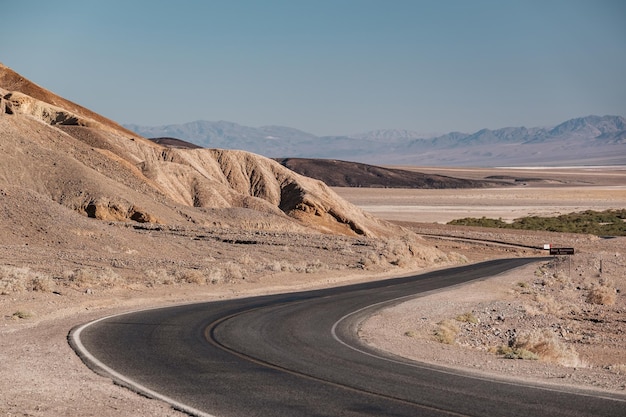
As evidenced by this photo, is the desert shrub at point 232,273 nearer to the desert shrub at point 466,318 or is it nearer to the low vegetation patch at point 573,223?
the desert shrub at point 466,318

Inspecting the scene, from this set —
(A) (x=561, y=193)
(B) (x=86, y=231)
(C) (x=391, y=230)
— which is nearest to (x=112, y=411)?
(B) (x=86, y=231)

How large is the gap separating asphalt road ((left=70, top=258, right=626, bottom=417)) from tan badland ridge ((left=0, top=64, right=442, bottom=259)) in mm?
20246

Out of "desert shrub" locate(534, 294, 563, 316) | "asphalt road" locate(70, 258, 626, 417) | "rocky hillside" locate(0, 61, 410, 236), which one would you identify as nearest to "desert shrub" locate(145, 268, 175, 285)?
"asphalt road" locate(70, 258, 626, 417)

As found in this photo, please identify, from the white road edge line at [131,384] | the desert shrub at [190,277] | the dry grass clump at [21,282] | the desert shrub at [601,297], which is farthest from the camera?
the desert shrub at [601,297]

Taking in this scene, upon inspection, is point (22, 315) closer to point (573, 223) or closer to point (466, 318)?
point (466, 318)

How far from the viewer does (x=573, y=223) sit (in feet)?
307

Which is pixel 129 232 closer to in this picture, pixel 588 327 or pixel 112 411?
pixel 588 327

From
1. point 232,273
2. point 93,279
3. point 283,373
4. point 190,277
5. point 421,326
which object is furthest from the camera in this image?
point 232,273

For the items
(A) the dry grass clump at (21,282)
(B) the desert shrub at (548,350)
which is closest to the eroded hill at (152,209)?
(A) the dry grass clump at (21,282)

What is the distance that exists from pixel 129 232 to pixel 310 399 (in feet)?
107

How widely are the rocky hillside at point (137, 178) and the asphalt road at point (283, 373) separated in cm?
2440

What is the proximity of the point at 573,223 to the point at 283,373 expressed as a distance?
84733 mm

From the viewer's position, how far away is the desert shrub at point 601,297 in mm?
36312

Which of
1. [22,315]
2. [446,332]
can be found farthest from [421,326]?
[22,315]
